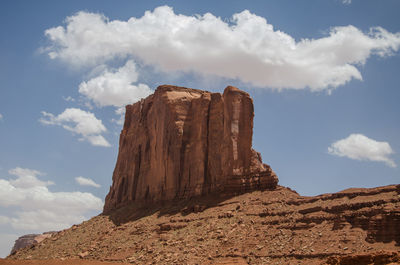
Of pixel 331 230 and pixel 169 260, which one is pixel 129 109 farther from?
pixel 331 230

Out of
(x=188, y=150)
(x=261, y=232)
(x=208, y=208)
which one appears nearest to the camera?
(x=261, y=232)

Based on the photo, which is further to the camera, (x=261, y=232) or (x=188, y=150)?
(x=188, y=150)

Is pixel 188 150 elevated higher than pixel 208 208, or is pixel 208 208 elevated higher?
pixel 188 150

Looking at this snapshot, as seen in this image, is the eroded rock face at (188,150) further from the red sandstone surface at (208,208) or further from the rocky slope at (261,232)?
the rocky slope at (261,232)

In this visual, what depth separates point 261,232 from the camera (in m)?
35.3

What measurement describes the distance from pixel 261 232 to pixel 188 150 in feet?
64.6

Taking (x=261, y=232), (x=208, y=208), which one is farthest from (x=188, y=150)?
(x=261, y=232)

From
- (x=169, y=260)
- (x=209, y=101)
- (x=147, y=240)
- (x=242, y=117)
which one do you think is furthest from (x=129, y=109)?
(x=169, y=260)

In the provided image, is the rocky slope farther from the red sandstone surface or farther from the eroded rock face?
the eroded rock face

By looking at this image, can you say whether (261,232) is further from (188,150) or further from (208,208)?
(188,150)

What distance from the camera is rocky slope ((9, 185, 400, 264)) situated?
29.2m

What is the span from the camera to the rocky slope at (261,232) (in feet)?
95.9

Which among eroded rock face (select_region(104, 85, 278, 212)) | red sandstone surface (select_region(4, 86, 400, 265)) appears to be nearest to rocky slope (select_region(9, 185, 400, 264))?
red sandstone surface (select_region(4, 86, 400, 265))

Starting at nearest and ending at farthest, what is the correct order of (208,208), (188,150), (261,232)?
(261,232) < (208,208) < (188,150)
